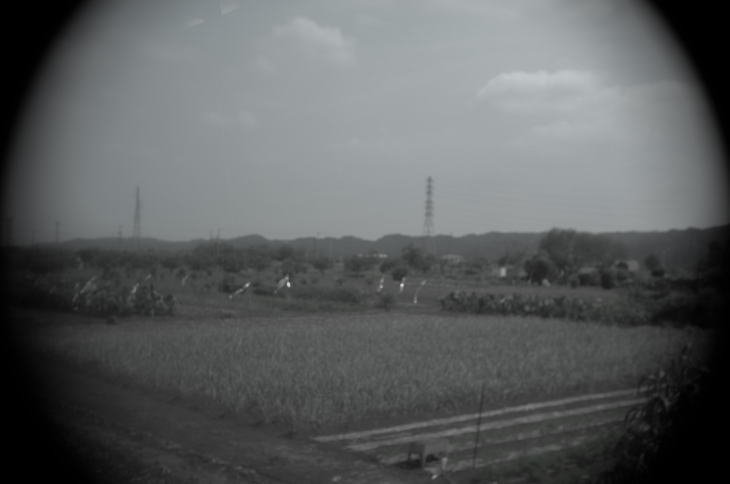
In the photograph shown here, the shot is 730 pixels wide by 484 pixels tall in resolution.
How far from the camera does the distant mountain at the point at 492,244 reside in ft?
104

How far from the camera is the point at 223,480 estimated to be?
6.76 m

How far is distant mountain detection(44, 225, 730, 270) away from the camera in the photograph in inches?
1250

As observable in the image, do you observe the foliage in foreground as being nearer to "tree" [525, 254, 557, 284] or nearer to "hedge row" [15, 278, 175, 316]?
"hedge row" [15, 278, 175, 316]

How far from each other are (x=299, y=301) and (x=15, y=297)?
1222 centimetres

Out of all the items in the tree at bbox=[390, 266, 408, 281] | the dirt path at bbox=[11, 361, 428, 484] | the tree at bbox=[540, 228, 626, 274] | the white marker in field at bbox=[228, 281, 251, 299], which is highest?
the tree at bbox=[540, 228, 626, 274]

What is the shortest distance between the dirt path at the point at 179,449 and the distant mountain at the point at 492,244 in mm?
11914

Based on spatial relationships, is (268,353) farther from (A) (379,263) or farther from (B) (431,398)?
(A) (379,263)

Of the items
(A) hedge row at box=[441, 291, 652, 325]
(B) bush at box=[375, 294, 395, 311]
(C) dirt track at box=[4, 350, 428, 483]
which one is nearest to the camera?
(C) dirt track at box=[4, 350, 428, 483]

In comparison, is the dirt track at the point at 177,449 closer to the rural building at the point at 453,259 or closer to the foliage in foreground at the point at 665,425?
the foliage in foreground at the point at 665,425

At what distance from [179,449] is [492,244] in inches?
2879

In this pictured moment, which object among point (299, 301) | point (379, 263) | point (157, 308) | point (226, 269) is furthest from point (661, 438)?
point (379, 263)

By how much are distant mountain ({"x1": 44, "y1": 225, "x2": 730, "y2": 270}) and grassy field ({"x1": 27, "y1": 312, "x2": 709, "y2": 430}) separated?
481cm

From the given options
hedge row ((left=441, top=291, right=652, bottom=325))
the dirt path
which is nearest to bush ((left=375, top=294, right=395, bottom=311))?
hedge row ((left=441, top=291, right=652, bottom=325))

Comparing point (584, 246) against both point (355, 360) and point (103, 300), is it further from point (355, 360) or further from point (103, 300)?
point (355, 360)
